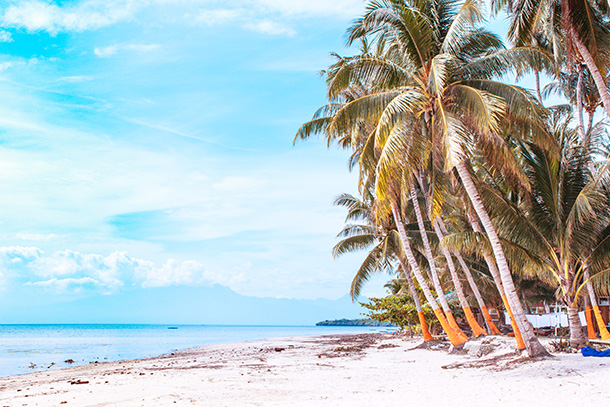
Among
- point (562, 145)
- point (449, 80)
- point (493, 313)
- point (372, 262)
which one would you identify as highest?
point (449, 80)

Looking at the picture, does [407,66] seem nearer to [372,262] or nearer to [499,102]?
[499,102]

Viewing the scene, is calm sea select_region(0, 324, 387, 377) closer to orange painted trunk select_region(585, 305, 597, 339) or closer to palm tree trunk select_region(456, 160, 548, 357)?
palm tree trunk select_region(456, 160, 548, 357)

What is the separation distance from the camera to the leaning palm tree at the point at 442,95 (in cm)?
1013

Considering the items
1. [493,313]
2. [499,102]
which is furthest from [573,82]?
[493,313]

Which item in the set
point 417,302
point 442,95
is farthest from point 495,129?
point 417,302

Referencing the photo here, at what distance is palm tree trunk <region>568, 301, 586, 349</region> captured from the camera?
11477 mm

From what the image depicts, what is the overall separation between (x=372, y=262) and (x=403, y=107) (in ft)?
43.9

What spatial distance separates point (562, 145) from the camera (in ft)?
40.2

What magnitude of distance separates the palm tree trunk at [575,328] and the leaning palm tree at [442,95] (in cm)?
189

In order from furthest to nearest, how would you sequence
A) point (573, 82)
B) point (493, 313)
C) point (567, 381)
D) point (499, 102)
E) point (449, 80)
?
point (493, 313) < point (573, 82) < point (449, 80) < point (499, 102) < point (567, 381)

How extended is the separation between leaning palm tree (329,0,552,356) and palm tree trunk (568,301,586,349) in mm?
1893

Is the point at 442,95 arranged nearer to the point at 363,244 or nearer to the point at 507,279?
the point at 507,279

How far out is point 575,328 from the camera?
11688 mm

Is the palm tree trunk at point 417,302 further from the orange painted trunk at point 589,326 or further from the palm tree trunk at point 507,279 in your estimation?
the palm tree trunk at point 507,279
